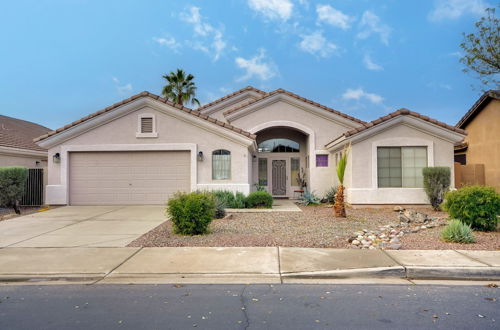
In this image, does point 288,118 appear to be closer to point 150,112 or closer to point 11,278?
point 150,112

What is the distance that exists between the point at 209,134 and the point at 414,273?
35.0 feet

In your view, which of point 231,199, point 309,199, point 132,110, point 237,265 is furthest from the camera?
point 309,199

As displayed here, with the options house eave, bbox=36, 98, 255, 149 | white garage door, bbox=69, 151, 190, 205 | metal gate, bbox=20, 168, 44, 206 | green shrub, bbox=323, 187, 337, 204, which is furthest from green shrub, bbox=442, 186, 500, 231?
metal gate, bbox=20, 168, 44, 206

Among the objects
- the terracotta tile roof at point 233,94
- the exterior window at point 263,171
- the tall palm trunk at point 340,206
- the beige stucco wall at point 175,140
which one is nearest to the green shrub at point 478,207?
the tall palm trunk at point 340,206

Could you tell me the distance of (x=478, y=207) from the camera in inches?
344

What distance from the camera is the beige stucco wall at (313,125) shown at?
56.9 feet

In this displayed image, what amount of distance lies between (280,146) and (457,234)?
40.1 ft

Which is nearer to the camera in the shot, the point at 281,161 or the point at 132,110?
the point at 132,110

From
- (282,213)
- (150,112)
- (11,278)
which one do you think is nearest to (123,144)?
(150,112)

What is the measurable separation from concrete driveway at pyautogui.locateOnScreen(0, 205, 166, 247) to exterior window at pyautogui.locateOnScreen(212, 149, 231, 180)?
2.76 m

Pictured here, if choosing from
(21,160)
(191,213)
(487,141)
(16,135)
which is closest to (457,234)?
(191,213)

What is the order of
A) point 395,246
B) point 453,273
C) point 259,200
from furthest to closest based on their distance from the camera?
point 259,200, point 395,246, point 453,273

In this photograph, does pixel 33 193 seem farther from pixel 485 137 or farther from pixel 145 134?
pixel 485 137

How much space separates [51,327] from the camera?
151 inches
